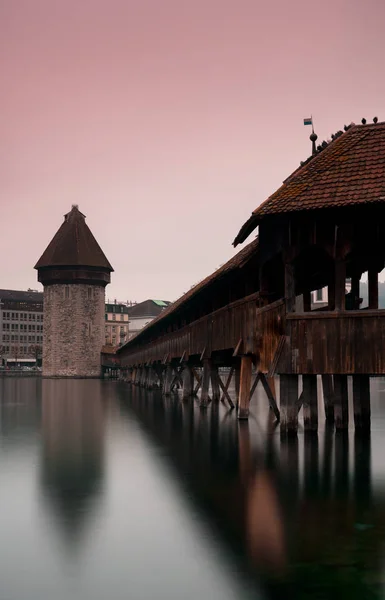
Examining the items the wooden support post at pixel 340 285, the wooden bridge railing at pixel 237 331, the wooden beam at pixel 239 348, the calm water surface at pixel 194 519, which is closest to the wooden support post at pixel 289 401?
the calm water surface at pixel 194 519

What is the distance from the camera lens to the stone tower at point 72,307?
317 ft

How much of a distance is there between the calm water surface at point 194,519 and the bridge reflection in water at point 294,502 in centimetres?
2

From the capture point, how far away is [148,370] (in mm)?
57531

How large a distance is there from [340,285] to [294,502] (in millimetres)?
5600

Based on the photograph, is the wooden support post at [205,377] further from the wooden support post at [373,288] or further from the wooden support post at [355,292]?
the wooden support post at [373,288]

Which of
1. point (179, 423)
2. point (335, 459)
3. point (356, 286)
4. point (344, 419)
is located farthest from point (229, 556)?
point (179, 423)

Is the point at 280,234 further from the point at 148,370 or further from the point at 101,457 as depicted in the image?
the point at 148,370

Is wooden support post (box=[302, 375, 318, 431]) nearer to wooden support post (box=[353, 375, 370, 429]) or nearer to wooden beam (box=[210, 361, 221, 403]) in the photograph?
wooden support post (box=[353, 375, 370, 429])

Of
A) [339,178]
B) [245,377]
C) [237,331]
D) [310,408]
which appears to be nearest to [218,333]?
[237,331]

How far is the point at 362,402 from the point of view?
19.7 metres

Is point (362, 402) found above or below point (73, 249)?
below

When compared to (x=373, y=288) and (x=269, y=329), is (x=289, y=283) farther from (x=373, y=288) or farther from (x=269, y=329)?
(x=373, y=288)

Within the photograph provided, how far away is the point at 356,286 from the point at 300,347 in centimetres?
569

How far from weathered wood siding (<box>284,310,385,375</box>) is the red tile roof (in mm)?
82035
